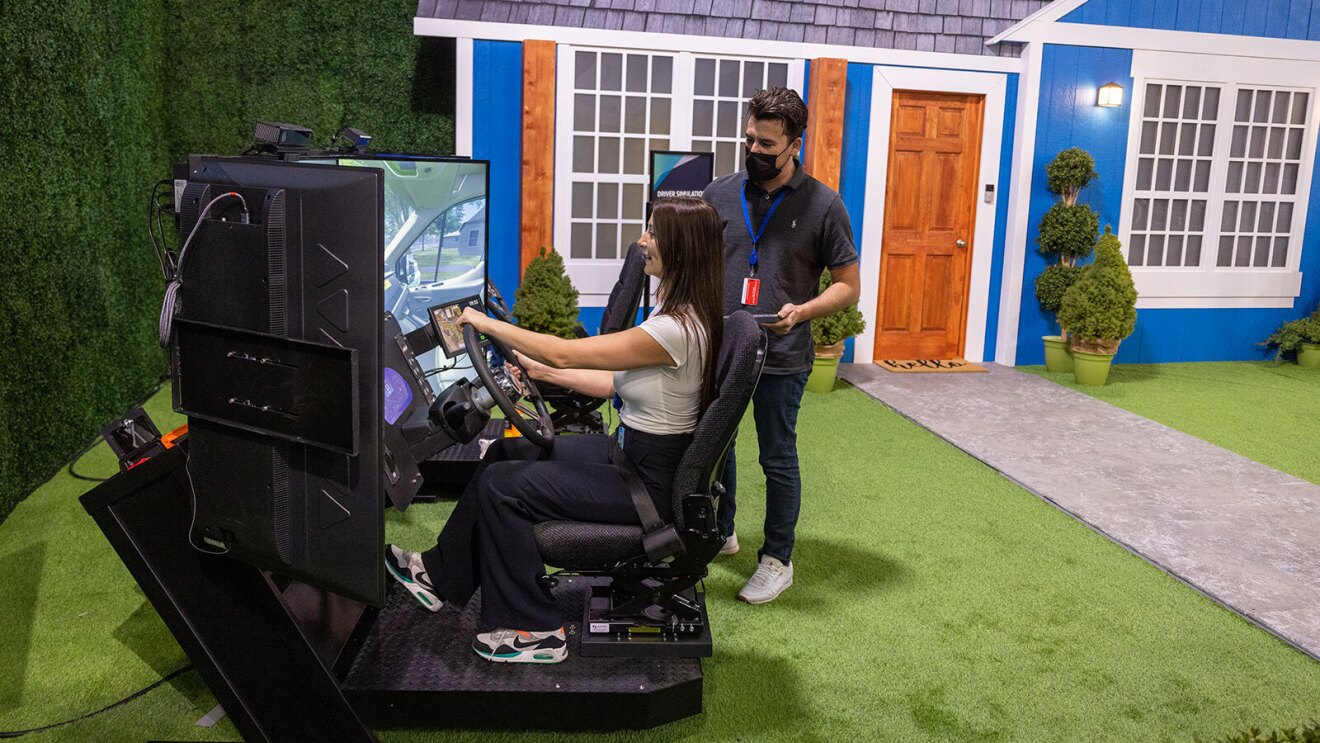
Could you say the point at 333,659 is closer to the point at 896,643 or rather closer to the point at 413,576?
the point at 413,576

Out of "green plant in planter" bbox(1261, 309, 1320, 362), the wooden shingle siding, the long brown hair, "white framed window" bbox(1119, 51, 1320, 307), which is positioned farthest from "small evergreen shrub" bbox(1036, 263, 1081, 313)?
the long brown hair

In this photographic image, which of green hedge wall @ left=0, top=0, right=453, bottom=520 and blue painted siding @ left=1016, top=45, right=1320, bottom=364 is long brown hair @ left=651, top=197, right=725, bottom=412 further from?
blue painted siding @ left=1016, top=45, right=1320, bottom=364

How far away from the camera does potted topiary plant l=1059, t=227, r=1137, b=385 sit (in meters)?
7.23

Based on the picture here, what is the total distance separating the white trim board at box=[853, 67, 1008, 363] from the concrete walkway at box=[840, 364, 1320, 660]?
79 cm

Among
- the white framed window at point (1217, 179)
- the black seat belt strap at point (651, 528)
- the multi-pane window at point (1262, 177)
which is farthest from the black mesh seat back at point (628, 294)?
the multi-pane window at point (1262, 177)

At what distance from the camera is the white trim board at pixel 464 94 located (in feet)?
22.6

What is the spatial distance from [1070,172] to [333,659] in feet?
21.6

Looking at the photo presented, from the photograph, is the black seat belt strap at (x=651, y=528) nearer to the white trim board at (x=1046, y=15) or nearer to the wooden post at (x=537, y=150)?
the wooden post at (x=537, y=150)

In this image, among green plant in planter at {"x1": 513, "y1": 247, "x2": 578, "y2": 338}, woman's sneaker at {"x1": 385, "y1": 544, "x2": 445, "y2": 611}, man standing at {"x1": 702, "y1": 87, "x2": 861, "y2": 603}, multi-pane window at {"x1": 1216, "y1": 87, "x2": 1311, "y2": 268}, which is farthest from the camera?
multi-pane window at {"x1": 1216, "y1": 87, "x2": 1311, "y2": 268}

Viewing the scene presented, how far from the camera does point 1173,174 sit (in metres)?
8.11

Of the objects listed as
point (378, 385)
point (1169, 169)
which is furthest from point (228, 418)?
point (1169, 169)

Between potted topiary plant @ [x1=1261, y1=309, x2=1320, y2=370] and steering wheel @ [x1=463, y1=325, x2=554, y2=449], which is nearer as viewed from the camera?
steering wheel @ [x1=463, y1=325, x2=554, y2=449]

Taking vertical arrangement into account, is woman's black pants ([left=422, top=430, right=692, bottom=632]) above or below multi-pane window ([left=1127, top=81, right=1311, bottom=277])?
below

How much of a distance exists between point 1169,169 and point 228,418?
798 centimetres
